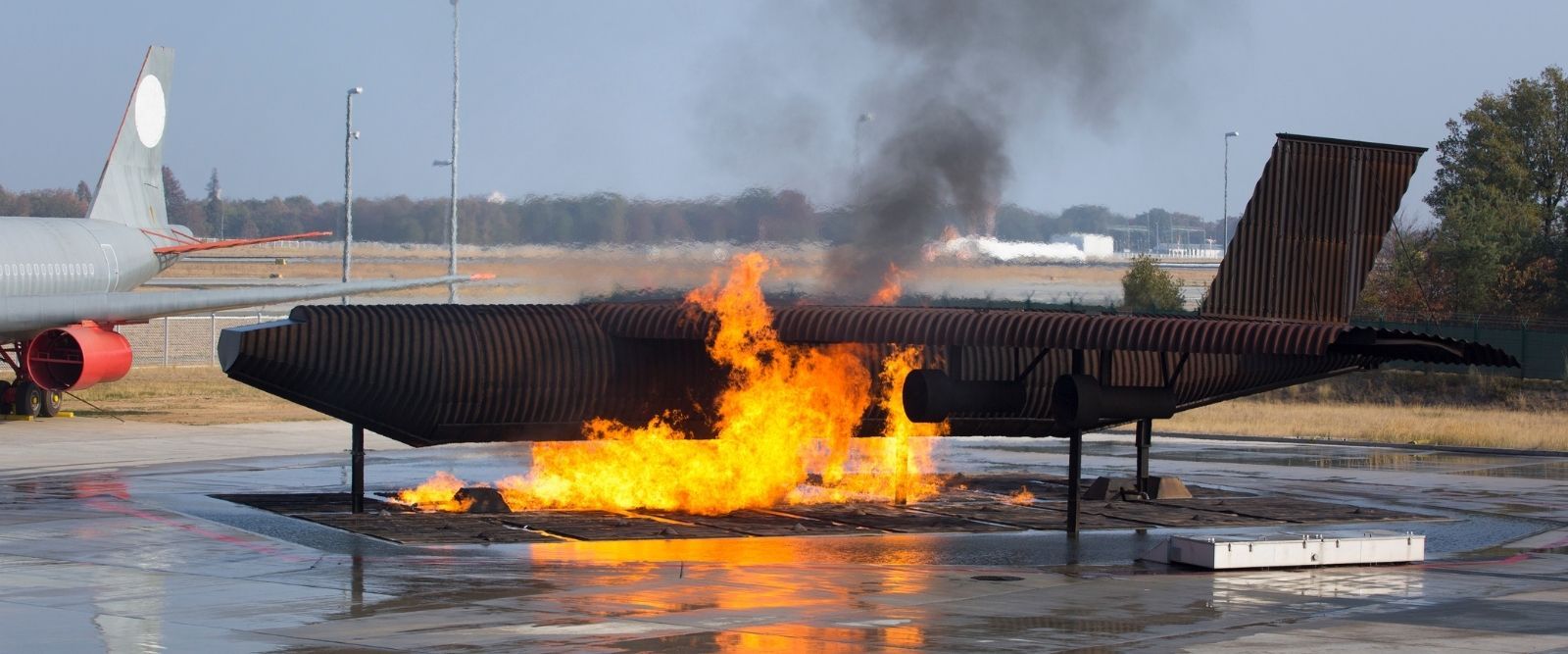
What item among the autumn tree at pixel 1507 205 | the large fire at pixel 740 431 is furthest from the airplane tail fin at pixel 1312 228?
the autumn tree at pixel 1507 205

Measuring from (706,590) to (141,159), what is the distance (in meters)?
34.8

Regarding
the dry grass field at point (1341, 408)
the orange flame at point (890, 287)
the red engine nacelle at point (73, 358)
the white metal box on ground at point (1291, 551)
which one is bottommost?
the dry grass field at point (1341, 408)

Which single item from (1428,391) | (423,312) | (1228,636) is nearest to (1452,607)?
(1228,636)

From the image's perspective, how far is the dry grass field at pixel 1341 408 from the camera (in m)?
41.5

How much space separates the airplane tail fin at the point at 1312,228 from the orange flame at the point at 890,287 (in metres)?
4.25

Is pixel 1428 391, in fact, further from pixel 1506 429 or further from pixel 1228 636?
pixel 1228 636

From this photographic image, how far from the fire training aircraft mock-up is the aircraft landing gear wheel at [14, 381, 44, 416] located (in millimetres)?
22

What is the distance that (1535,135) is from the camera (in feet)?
236

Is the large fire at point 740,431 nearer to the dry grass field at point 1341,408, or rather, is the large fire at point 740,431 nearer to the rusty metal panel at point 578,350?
the rusty metal panel at point 578,350

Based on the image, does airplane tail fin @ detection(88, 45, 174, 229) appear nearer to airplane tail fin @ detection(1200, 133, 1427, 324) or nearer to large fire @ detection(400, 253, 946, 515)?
large fire @ detection(400, 253, 946, 515)

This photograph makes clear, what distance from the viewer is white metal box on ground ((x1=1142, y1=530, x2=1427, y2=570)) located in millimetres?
18562

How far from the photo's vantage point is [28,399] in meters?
38.7

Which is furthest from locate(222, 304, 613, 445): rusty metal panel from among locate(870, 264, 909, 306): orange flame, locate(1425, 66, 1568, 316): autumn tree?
locate(1425, 66, 1568, 316): autumn tree

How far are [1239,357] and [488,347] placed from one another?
35.0 ft
